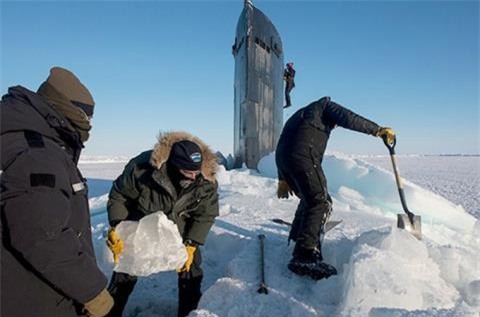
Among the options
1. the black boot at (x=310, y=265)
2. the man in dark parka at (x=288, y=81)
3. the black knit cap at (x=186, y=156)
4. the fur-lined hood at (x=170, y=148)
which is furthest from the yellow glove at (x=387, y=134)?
the man in dark parka at (x=288, y=81)

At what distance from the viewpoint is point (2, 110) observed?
1487 millimetres

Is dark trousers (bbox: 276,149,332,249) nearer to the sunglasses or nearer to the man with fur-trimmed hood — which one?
the man with fur-trimmed hood

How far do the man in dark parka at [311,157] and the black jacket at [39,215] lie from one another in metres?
2.05

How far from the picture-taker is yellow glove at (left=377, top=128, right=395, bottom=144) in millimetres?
3742

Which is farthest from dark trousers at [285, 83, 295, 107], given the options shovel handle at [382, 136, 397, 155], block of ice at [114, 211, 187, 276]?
block of ice at [114, 211, 187, 276]

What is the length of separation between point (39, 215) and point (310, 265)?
231cm

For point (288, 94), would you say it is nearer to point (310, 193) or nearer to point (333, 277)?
point (310, 193)

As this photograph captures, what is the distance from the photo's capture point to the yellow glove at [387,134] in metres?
3.74

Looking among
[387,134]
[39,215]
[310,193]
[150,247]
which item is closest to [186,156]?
[150,247]

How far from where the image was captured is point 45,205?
1455mm

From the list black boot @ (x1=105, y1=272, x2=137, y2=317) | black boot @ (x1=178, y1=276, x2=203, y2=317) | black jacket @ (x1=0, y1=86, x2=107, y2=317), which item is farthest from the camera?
black boot @ (x1=178, y1=276, x2=203, y2=317)

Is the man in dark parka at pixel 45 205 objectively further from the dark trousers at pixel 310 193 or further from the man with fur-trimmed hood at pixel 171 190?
the dark trousers at pixel 310 193

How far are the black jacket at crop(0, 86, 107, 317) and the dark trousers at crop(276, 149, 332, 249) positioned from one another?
205cm

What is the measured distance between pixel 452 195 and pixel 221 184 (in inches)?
383
